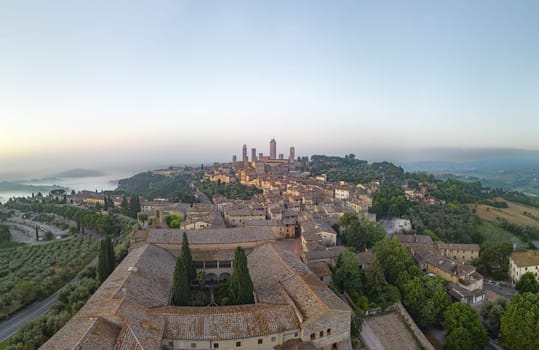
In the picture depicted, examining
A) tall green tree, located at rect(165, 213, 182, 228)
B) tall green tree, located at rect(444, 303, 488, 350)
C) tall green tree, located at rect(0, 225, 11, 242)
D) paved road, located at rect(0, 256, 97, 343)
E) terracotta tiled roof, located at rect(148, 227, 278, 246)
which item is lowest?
tall green tree, located at rect(0, 225, 11, 242)

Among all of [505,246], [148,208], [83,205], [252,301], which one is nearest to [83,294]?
[252,301]

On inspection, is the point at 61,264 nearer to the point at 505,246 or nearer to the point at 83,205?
the point at 83,205

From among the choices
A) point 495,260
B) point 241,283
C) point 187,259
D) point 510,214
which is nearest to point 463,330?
point 241,283

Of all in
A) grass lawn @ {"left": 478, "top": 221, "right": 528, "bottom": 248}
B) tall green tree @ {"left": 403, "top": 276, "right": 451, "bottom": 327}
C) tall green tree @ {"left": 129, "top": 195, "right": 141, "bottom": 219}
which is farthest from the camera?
tall green tree @ {"left": 129, "top": 195, "right": 141, "bottom": 219}

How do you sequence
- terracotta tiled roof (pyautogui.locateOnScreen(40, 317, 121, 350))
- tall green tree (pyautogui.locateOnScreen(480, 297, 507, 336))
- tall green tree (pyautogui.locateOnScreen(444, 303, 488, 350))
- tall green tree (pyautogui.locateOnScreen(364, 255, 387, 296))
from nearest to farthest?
1. terracotta tiled roof (pyautogui.locateOnScreen(40, 317, 121, 350))
2. tall green tree (pyautogui.locateOnScreen(444, 303, 488, 350))
3. tall green tree (pyautogui.locateOnScreen(480, 297, 507, 336))
4. tall green tree (pyautogui.locateOnScreen(364, 255, 387, 296))

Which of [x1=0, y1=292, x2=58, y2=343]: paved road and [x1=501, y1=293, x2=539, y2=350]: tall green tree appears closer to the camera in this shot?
[x1=501, y1=293, x2=539, y2=350]: tall green tree

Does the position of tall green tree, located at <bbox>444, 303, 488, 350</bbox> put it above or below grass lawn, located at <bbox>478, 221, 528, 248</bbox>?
above

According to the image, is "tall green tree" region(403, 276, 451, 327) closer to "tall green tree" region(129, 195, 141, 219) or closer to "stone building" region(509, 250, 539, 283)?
"stone building" region(509, 250, 539, 283)

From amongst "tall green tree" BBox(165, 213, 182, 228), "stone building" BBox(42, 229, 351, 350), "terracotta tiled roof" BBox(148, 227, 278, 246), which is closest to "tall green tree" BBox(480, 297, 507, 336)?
"stone building" BBox(42, 229, 351, 350)
